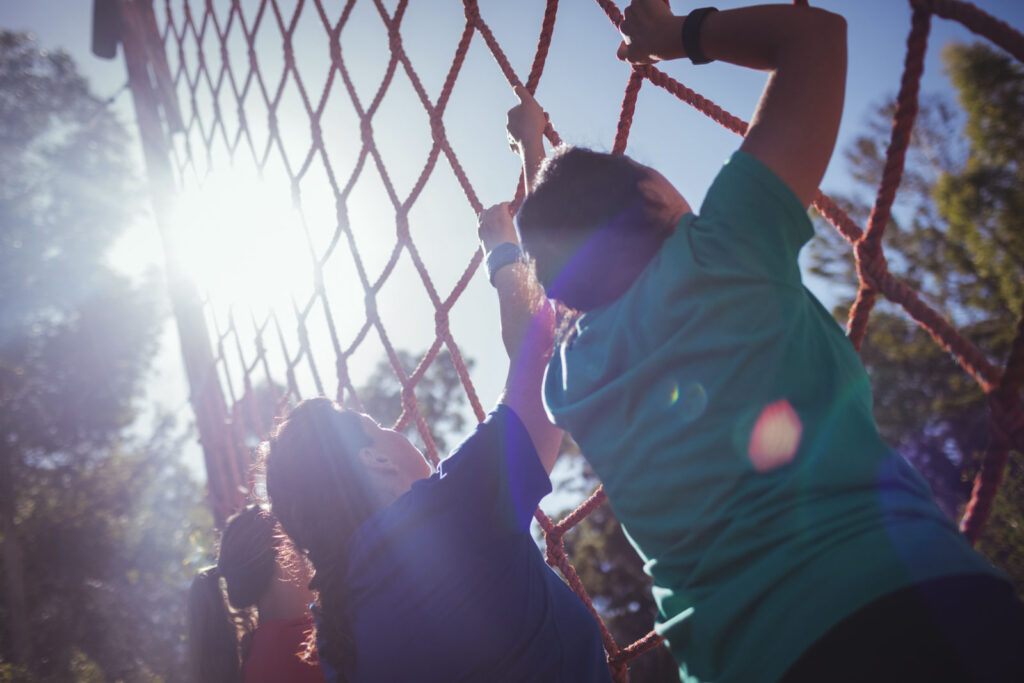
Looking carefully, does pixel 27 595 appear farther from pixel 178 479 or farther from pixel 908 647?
pixel 908 647

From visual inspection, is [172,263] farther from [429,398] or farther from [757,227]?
[429,398]

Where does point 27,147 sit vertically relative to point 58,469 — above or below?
above

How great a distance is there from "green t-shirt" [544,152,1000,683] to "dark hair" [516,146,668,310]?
0.11 ft

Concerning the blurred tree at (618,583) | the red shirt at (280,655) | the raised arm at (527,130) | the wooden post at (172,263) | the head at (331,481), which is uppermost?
the wooden post at (172,263)

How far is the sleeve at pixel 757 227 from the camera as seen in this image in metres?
0.43

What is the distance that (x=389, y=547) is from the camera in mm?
715

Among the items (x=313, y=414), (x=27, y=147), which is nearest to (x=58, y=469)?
(x=27, y=147)

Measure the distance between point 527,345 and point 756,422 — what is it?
1.34 ft

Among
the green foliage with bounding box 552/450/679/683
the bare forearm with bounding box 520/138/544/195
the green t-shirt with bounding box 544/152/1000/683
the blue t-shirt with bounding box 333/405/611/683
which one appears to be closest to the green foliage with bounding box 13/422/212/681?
the green foliage with bounding box 552/450/679/683

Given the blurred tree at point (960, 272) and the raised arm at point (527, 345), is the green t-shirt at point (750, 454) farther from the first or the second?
the blurred tree at point (960, 272)

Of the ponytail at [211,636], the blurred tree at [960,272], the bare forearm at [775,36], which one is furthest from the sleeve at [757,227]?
the blurred tree at [960,272]

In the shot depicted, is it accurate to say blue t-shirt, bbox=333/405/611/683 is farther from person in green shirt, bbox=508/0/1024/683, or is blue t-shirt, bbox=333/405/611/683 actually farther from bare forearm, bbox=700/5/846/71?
bare forearm, bbox=700/5/846/71

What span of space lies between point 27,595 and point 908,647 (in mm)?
10355

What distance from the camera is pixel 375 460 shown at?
916 millimetres
